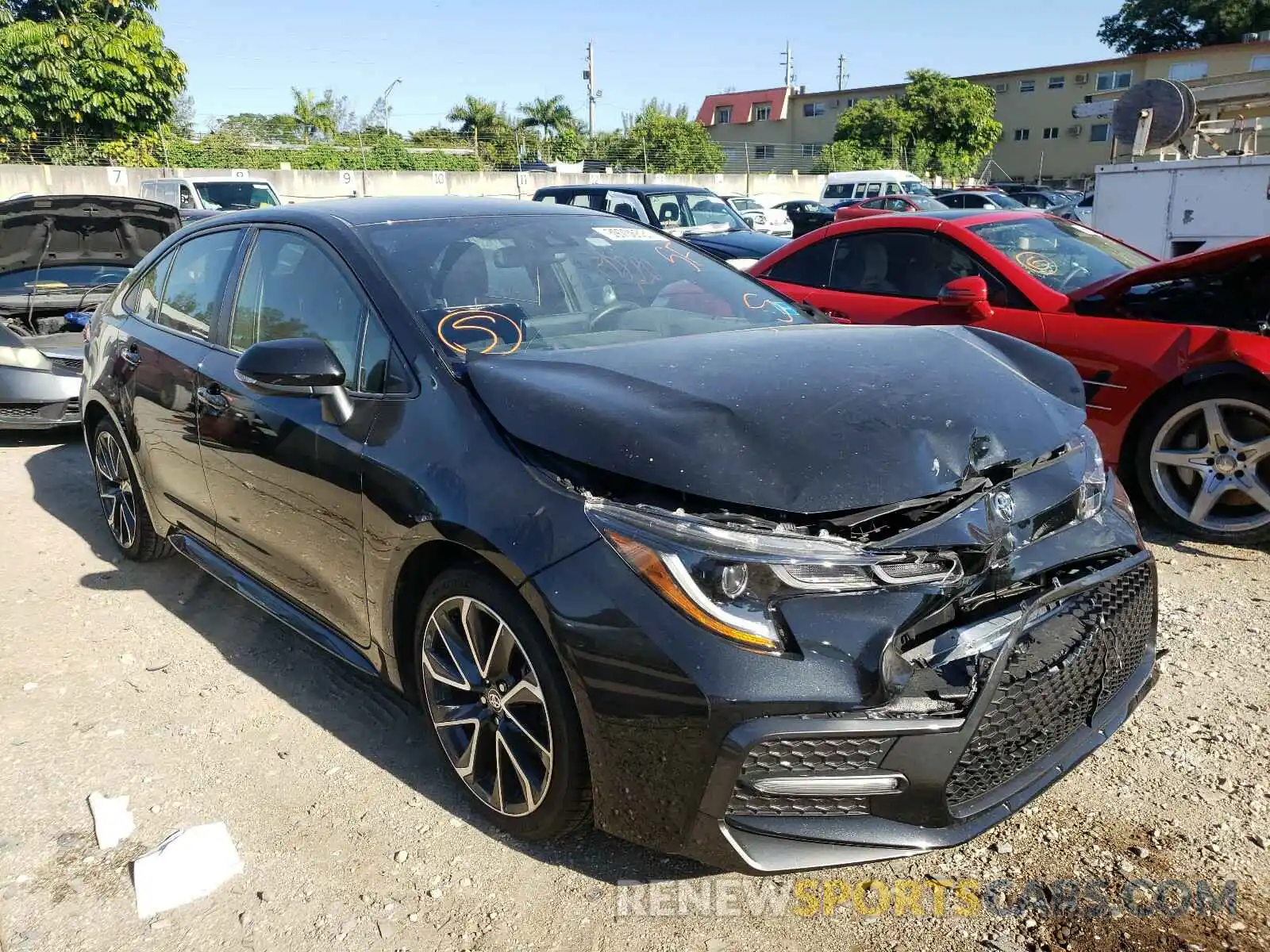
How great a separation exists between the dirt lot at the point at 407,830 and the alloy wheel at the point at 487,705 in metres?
0.19

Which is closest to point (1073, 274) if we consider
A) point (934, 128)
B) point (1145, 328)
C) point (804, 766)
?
point (1145, 328)

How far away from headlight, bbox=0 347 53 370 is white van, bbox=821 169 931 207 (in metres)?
22.6

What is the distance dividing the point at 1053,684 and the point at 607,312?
69.2 inches

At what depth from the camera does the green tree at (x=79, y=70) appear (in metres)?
24.6

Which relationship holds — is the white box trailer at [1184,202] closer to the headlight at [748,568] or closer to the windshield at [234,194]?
the headlight at [748,568]

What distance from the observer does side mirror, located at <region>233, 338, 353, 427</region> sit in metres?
2.65

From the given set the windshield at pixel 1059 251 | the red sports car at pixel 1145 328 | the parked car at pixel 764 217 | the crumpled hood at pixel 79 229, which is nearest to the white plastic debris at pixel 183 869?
the red sports car at pixel 1145 328

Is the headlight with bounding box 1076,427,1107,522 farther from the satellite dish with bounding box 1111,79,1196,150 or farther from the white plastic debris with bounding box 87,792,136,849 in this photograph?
the satellite dish with bounding box 1111,79,1196,150

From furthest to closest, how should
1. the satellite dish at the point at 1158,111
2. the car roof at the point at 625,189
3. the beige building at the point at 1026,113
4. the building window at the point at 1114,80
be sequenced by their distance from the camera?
the building window at the point at 1114,80 → the beige building at the point at 1026,113 → the car roof at the point at 625,189 → the satellite dish at the point at 1158,111

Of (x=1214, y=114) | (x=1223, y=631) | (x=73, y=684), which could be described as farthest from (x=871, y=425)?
(x=1214, y=114)

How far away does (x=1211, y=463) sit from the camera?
13.8 ft

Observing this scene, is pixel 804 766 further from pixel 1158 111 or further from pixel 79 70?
pixel 79 70

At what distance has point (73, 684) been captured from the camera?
3.46 metres

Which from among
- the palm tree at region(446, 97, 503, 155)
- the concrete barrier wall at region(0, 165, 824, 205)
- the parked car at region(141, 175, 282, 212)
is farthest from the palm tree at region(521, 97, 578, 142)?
the parked car at region(141, 175, 282, 212)
